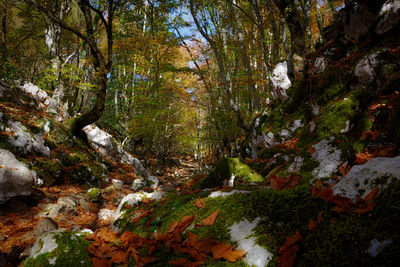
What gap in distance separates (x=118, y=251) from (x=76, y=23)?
65.8 feet

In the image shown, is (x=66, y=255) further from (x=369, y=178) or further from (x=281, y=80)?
(x=281, y=80)

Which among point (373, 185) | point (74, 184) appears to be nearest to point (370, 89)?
point (373, 185)

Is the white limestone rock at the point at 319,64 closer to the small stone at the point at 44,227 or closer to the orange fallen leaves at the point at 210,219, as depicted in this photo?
the orange fallen leaves at the point at 210,219

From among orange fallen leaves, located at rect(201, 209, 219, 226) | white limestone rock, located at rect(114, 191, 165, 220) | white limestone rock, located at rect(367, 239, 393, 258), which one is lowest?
white limestone rock, located at rect(114, 191, 165, 220)

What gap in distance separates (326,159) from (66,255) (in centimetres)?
388

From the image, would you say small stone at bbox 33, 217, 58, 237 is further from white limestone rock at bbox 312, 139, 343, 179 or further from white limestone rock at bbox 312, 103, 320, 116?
white limestone rock at bbox 312, 103, 320, 116

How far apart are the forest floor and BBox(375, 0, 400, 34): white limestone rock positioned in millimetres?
8346

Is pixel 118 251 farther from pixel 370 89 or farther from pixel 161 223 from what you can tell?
pixel 370 89

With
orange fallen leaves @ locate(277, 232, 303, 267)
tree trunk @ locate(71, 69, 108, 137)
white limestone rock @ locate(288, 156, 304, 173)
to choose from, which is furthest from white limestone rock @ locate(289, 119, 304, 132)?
tree trunk @ locate(71, 69, 108, 137)

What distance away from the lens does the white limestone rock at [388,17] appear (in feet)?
16.1

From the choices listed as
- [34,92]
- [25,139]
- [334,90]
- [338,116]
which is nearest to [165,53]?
[34,92]

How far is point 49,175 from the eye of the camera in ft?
20.5

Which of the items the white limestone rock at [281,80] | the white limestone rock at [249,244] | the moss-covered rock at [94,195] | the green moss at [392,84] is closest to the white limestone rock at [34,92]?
the moss-covered rock at [94,195]

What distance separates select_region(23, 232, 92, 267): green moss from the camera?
1.73m
